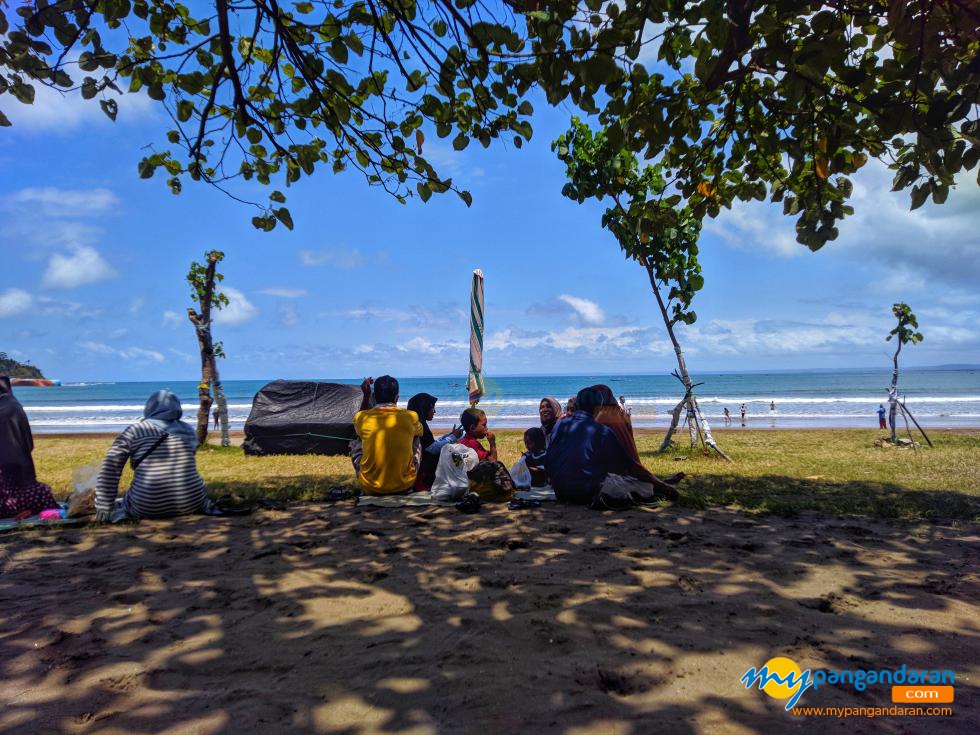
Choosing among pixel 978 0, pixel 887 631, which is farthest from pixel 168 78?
pixel 887 631

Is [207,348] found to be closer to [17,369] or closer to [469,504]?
[469,504]

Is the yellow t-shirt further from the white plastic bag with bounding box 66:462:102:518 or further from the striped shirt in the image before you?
the white plastic bag with bounding box 66:462:102:518

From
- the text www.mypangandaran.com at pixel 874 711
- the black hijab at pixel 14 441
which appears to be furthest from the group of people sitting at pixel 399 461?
the text www.mypangandaran.com at pixel 874 711

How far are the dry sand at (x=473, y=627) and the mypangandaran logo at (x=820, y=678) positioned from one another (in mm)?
57

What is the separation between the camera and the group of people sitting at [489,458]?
6.20 meters

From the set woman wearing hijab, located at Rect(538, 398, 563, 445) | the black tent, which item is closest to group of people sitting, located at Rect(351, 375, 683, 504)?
woman wearing hijab, located at Rect(538, 398, 563, 445)

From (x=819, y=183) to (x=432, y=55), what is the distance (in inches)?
122

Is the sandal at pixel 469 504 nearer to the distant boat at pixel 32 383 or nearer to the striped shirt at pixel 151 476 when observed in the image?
the striped shirt at pixel 151 476

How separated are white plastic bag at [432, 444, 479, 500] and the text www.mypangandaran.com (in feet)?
15.2

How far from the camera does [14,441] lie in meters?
5.71

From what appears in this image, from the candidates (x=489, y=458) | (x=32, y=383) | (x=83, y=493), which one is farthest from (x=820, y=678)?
(x=32, y=383)

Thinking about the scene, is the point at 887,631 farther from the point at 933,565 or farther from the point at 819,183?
the point at 819,183

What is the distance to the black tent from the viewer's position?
12.3m

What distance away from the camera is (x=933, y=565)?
3898 mm
